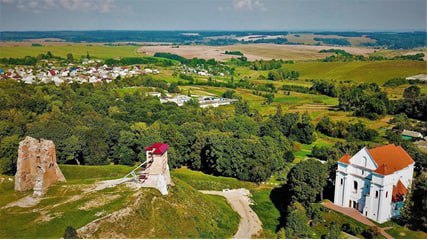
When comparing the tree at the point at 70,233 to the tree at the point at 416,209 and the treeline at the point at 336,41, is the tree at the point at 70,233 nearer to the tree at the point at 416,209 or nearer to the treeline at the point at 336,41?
the tree at the point at 416,209

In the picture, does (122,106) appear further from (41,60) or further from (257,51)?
(257,51)

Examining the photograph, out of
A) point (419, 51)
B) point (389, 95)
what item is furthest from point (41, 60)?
point (419, 51)

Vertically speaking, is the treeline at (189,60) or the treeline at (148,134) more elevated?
the treeline at (189,60)

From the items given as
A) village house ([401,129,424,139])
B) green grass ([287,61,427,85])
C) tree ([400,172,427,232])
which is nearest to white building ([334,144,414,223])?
tree ([400,172,427,232])

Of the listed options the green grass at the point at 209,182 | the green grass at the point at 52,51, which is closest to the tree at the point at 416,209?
the green grass at the point at 209,182

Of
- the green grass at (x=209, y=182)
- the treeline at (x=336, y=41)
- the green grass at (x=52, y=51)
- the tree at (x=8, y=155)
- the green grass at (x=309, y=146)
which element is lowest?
the green grass at (x=309, y=146)
